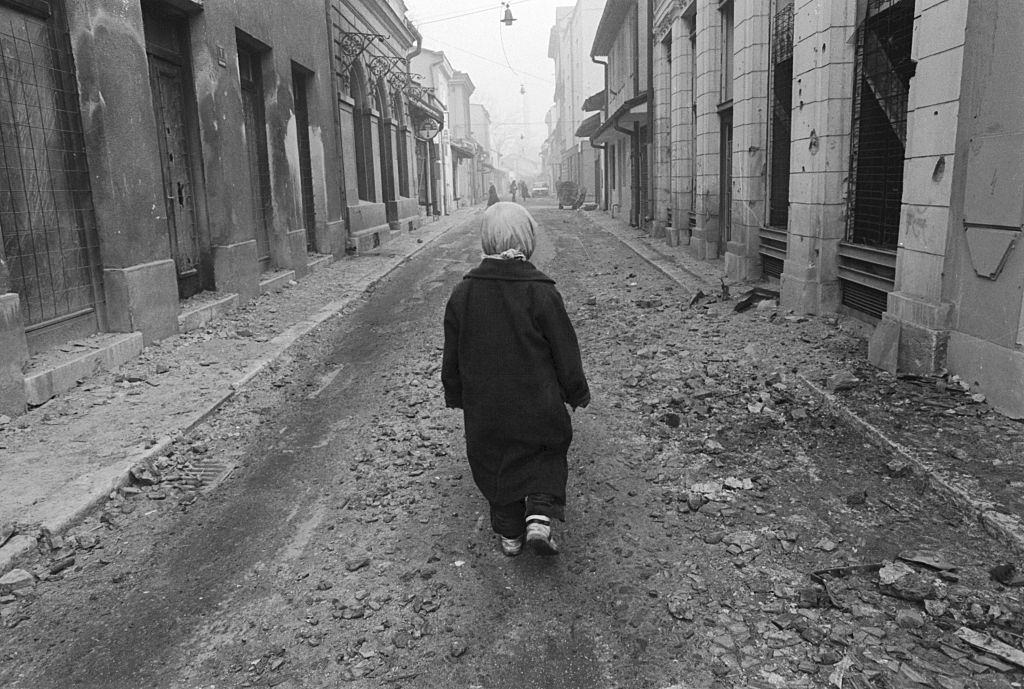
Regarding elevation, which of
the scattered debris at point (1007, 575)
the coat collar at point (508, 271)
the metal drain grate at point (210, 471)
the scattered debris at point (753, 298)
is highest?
the coat collar at point (508, 271)

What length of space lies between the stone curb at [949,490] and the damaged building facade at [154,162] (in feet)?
19.5

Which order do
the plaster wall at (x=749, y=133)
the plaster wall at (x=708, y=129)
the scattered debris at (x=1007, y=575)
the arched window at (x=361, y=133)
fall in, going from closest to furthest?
the scattered debris at (x=1007, y=575)
the plaster wall at (x=749, y=133)
the plaster wall at (x=708, y=129)
the arched window at (x=361, y=133)

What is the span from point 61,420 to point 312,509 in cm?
262

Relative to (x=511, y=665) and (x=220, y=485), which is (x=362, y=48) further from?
(x=511, y=665)

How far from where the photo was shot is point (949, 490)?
398 centimetres

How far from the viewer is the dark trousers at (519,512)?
3672 millimetres

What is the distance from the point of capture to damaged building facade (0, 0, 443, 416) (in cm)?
636

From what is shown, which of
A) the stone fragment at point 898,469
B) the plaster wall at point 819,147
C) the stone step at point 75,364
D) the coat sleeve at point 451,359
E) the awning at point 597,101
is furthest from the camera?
the awning at point 597,101

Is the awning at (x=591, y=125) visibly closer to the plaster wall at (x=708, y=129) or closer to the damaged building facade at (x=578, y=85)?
the damaged building facade at (x=578, y=85)

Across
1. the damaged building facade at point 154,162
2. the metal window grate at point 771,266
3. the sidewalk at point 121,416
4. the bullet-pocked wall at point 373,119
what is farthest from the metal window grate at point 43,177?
the bullet-pocked wall at point 373,119

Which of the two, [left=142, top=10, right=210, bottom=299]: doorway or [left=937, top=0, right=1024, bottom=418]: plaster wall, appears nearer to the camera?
[left=937, top=0, right=1024, bottom=418]: plaster wall

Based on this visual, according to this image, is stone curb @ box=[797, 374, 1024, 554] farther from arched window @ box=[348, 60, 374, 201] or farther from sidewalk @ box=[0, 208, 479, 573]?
arched window @ box=[348, 60, 374, 201]

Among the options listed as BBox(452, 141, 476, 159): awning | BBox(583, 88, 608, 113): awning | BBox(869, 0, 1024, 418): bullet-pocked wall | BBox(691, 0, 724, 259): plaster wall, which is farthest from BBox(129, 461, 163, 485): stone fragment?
BBox(452, 141, 476, 159): awning

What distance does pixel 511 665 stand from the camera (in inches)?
113
